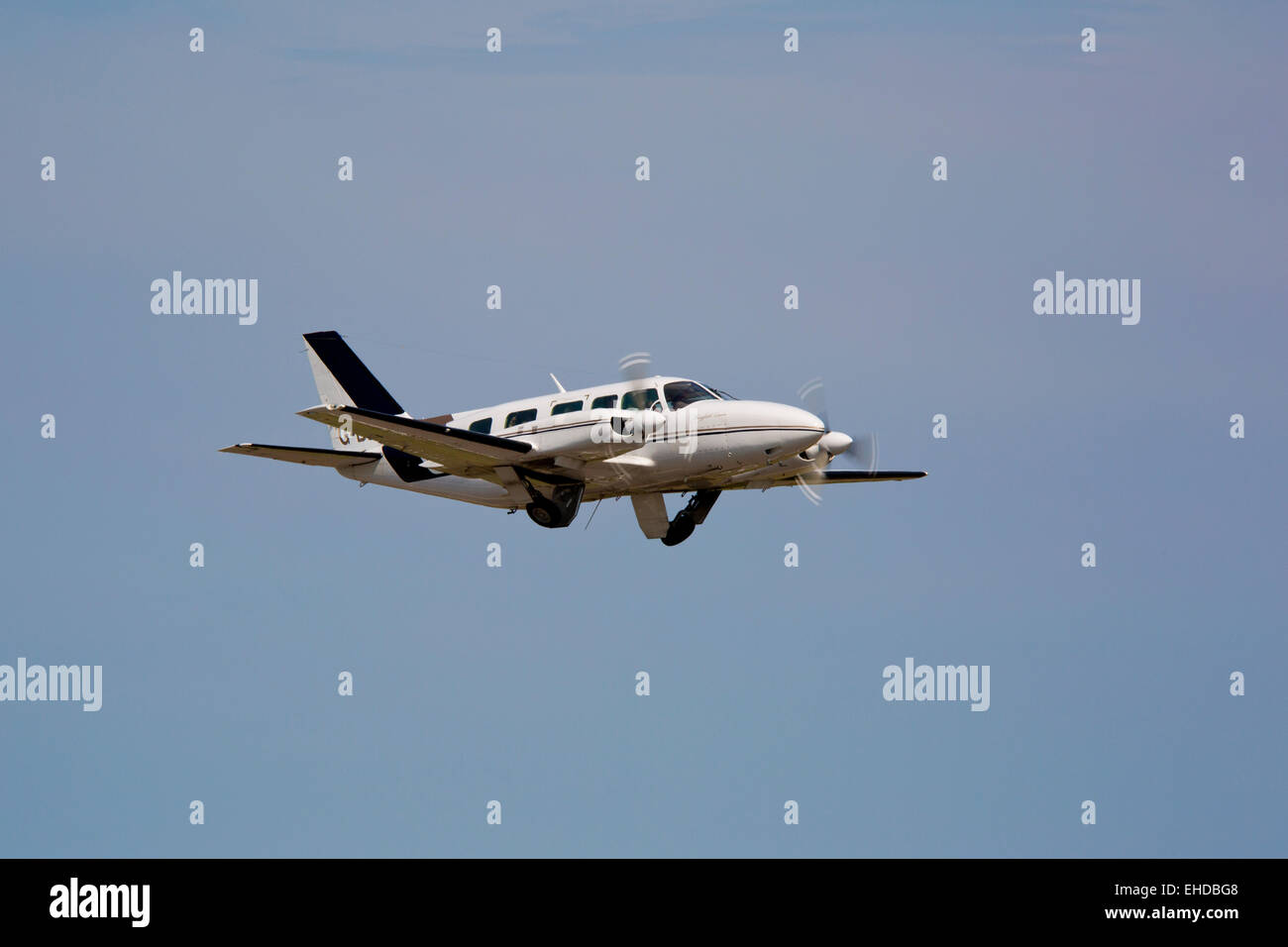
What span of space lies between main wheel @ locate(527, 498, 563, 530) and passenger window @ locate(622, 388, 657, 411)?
10.5 feet

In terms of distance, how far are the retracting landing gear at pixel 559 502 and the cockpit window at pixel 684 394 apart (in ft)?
10.8

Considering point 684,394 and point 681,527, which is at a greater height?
point 684,394

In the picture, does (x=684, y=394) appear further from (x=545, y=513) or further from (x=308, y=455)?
(x=308, y=455)

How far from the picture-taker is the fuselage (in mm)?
40156

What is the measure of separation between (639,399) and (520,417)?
3.18 metres

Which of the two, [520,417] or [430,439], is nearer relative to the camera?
[430,439]

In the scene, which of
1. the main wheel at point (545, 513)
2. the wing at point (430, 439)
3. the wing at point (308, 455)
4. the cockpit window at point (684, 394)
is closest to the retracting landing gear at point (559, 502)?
the main wheel at point (545, 513)

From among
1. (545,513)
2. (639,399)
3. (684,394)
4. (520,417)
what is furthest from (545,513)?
(684,394)

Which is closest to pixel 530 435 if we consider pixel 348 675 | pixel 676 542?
pixel 676 542

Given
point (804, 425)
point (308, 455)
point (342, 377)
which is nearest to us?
point (804, 425)

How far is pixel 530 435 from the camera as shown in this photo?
4184cm

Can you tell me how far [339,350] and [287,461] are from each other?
431cm

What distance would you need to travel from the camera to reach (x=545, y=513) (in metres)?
42.6

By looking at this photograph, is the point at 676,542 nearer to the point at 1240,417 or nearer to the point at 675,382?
the point at 675,382
